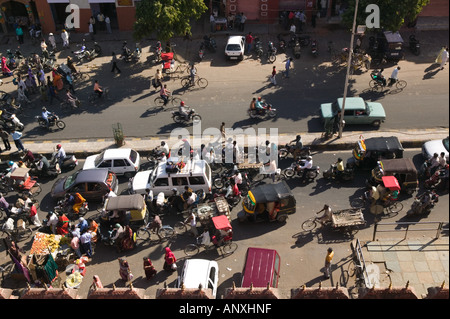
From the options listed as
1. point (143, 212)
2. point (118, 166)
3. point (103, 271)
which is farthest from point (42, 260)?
point (118, 166)

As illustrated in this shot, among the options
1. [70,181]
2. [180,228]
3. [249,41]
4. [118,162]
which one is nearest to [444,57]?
[249,41]

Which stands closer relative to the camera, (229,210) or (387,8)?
(229,210)

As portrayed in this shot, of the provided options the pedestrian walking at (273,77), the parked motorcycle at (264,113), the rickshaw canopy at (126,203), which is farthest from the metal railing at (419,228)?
the pedestrian walking at (273,77)

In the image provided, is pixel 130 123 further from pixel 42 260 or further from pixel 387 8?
pixel 387 8

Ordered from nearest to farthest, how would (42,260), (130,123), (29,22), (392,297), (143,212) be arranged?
(392,297)
(42,260)
(143,212)
(130,123)
(29,22)

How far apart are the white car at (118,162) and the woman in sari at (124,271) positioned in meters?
6.65

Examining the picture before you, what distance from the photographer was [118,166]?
23219mm

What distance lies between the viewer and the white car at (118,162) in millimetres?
23062

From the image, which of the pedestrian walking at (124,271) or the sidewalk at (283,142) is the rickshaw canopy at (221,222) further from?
the sidewalk at (283,142)

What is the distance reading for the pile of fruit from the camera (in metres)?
19.2

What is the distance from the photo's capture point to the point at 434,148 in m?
23.2

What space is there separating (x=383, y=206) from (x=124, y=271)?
11.7 metres

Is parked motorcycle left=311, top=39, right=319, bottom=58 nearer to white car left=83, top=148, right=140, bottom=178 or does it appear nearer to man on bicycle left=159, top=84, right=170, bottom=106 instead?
man on bicycle left=159, top=84, right=170, bottom=106

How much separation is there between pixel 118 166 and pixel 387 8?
1972 centimetres
